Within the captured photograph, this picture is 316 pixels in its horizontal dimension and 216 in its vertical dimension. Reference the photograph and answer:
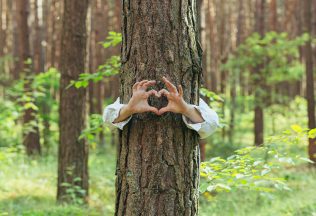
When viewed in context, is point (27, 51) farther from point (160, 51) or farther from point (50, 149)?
point (160, 51)

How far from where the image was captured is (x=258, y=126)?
1620 centimetres

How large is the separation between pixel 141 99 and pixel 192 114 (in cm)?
34

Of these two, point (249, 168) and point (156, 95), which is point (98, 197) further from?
point (156, 95)

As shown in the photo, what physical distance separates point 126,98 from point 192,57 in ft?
1.67

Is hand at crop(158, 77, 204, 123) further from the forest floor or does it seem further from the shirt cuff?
the forest floor

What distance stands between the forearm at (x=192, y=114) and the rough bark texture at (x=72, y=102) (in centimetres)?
528

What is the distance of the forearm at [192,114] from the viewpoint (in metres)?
2.84

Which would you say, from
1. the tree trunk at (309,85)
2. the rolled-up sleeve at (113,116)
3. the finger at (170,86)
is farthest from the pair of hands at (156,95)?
the tree trunk at (309,85)

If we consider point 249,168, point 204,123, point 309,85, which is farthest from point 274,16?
point 204,123

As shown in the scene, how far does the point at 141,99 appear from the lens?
110 inches

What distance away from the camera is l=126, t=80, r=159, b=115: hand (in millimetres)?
2797

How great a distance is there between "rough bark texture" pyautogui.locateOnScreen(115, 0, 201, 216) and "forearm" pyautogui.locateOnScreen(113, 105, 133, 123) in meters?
0.06

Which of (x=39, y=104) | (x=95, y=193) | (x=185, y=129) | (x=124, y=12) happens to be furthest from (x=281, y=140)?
(x=39, y=104)

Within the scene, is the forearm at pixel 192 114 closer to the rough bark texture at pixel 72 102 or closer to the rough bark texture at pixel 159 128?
the rough bark texture at pixel 159 128
